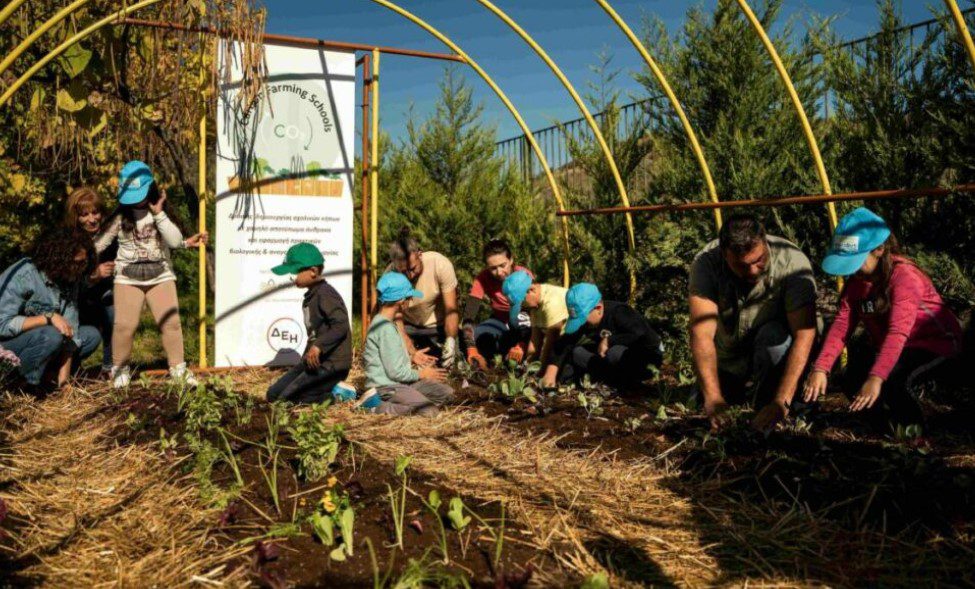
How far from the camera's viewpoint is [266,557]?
2428 millimetres

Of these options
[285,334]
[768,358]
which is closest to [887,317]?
[768,358]

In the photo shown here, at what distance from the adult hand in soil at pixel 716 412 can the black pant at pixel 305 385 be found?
255 centimetres

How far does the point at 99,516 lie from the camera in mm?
3053

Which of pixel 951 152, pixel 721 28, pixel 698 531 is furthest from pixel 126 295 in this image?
pixel 951 152

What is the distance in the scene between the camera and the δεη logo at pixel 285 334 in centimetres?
703

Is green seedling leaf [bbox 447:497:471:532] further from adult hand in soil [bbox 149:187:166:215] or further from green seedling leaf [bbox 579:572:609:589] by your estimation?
Result: adult hand in soil [bbox 149:187:166:215]

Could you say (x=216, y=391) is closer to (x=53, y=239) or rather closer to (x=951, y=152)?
(x=53, y=239)

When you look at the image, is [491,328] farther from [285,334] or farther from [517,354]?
[285,334]

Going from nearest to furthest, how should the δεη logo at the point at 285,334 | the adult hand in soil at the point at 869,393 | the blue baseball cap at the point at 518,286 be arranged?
the adult hand in soil at the point at 869,393 → the blue baseball cap at the point at 518,286 → the δεη logo at the point at 285,334

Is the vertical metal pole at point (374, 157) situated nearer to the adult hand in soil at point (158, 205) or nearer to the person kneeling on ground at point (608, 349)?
the adult hand in soil at point (158, 205)

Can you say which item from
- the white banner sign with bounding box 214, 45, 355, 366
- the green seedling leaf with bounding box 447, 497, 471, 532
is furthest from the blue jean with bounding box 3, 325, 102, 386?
the green seedling leaf with bounding box 447, 497, 471, 532

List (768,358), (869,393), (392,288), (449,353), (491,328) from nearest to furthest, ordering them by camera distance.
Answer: (869,393), (768,358), (392,288), (449,353), (491,328)

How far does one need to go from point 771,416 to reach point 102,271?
4862 millimetres

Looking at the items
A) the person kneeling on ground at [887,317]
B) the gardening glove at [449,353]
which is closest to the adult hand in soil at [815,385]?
the person kneeling on ground at [887,317]
